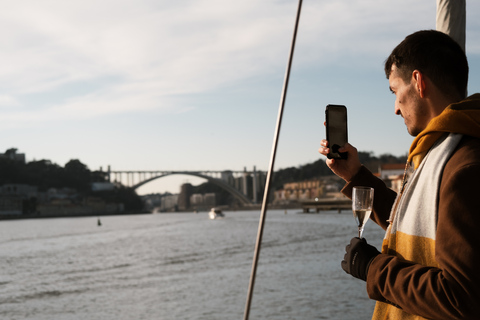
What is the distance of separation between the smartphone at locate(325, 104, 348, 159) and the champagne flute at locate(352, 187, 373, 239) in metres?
0.10

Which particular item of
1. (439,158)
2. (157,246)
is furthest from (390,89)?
(157,246)

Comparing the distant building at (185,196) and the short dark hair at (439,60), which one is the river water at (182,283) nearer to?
the short dark hair at (439,60)

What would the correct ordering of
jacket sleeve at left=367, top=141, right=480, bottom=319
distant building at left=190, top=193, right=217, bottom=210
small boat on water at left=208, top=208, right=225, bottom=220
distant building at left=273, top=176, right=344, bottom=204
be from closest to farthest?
jacket sleeve at left=367, top=141, right=480, bottom=319 → small boat on water at left=208, top=208, right=225, bottom=220 → distant building at left=273, top=176, right=344, bottom=204 → distant building at left=190, top=193, right=217, bottom=210

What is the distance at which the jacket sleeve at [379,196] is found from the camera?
4.33 feet

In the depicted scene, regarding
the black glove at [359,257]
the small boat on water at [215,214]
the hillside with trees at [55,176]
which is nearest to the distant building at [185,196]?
the hillside with trees at [55,176]

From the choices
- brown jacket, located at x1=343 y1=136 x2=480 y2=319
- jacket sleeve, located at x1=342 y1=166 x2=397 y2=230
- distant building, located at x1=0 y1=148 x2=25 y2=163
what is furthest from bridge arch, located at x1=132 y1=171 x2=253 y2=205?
brown jacket, located at x1=343 y1=136 x2=480 y2=319

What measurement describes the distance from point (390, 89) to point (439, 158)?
0.20 metres

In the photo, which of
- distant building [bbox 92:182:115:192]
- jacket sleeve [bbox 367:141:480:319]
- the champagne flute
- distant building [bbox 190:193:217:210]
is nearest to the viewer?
jacket sleeve [bbox 367:141:480:319]

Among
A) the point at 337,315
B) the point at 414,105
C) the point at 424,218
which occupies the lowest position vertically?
the point at 337,315

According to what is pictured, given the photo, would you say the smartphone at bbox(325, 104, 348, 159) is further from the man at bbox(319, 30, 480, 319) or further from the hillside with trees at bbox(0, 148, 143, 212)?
the hillside with trees at bbox(0, 148, 143, 212)

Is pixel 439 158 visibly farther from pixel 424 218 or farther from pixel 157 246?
pixel 157 246

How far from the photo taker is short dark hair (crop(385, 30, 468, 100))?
97 cm

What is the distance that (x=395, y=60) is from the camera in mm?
1022

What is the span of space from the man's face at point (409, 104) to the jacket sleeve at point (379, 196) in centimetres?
30
